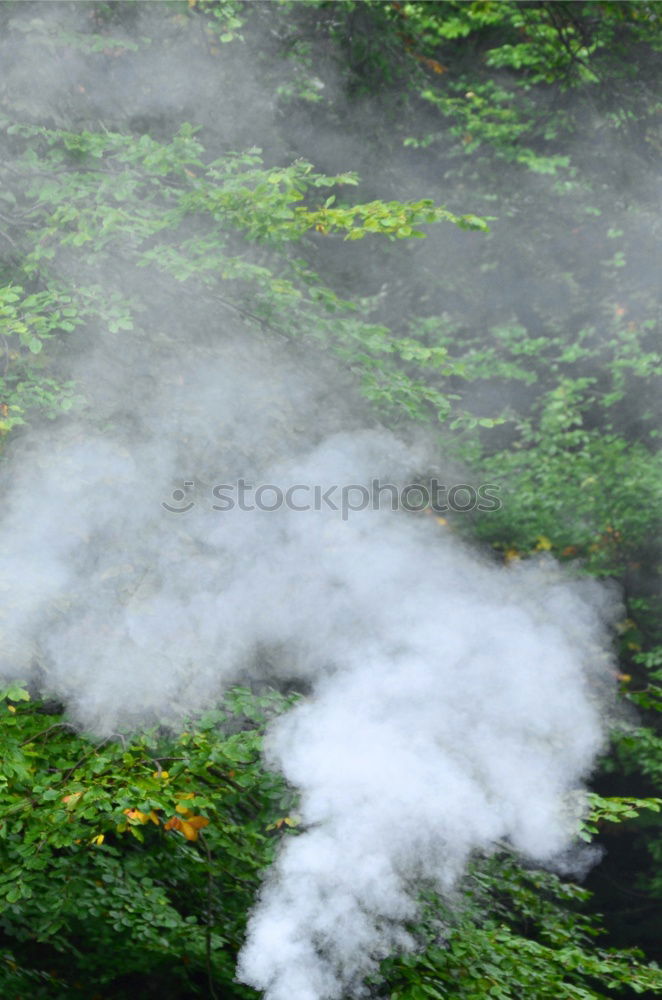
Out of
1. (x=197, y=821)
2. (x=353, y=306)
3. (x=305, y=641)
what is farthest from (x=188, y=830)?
(x=353, y=306)

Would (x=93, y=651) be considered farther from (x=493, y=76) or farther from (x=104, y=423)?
(x=493, y=76)

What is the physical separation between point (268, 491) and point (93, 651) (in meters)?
1.87

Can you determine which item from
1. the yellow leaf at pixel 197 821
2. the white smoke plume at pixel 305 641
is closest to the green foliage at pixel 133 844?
the yellow leaf at pixel 197 821

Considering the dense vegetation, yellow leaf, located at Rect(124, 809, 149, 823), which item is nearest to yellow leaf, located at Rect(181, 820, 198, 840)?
the dense vegetation

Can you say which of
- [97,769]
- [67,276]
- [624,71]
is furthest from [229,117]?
[97,769]

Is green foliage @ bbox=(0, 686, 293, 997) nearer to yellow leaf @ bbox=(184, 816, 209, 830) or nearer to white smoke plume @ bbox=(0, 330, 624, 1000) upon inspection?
yellow leaf @ bbox=(184, 816, 209, 830)

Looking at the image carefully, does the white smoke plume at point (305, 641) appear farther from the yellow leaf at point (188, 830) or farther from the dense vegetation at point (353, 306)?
the yellow leaf at point (188, 830)

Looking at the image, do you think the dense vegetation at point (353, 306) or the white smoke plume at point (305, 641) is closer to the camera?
the dense vegetation at point (353, 306)

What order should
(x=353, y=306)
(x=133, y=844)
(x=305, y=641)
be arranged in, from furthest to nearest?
(x=305, y=641)
(x=353, y=306)
(x=133, y=844)

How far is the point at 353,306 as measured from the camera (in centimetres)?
469

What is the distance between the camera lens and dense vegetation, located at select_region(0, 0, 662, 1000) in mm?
3521

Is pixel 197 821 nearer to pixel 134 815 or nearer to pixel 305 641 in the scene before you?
pixel 134 815

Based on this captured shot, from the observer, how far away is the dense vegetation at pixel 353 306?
11.6ft

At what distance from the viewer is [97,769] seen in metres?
3.00
